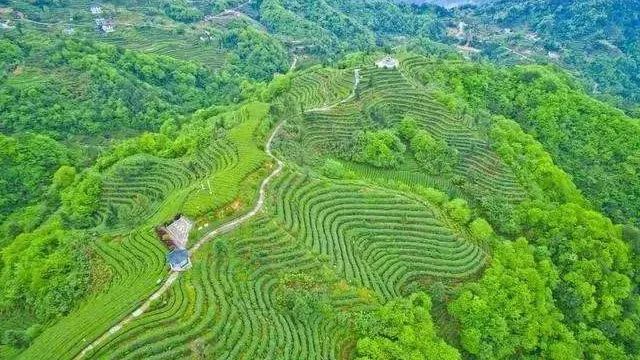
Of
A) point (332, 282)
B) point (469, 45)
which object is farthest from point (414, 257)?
point (469, 45)

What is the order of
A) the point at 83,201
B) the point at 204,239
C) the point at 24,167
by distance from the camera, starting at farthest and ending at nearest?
1. the point at 24,167
2. the point at 83,201
3. the point at 204,239

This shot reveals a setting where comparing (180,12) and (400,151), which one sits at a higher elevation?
(180,12)

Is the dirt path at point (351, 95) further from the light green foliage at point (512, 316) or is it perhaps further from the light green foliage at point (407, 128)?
the light green foliage at point (512, 316)

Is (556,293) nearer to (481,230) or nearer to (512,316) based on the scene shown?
(512,316)

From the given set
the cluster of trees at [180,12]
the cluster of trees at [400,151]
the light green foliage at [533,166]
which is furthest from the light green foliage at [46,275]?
the cluster of trees at [180,12]

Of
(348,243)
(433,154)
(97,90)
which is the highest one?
(433,154)

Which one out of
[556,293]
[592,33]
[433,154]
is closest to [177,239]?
[433,154]

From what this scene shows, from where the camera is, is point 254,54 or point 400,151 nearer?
point 400,151
